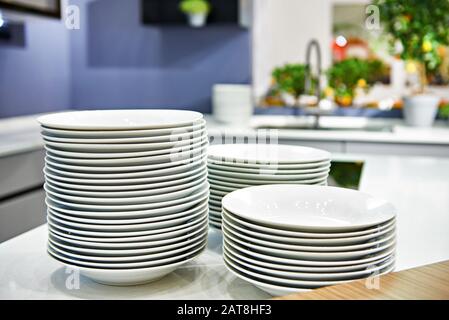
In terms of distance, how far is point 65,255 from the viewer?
819 millimetres

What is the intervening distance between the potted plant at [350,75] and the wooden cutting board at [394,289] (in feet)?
9.42

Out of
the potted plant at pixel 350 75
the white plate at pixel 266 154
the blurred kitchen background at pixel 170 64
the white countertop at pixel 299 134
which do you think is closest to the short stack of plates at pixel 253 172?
the white plate at pixel 266 154

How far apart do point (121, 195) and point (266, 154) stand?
401 millimetres

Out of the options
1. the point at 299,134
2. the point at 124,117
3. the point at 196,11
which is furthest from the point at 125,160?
the point at 196,11

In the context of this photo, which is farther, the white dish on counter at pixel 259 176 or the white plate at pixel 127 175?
the white dish on counter at pixel 259 176

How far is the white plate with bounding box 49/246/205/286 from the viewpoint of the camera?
0.79 m

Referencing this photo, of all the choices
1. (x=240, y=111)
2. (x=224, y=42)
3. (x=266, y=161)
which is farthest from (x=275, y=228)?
(x=224, y=42)

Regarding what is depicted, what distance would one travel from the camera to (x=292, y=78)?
3635mm

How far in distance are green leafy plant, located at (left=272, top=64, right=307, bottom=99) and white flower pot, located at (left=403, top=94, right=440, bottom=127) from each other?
65 centimetres

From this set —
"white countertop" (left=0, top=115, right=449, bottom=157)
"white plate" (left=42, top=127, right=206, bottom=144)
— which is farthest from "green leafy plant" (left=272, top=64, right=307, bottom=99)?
"white plate" (left=42, top=127, right=206, bottom=144)

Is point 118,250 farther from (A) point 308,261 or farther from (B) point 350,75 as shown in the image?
(B) point 350,75

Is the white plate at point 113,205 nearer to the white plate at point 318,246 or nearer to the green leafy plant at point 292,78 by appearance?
the white plate at point 318,246

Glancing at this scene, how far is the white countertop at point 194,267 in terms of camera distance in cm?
82

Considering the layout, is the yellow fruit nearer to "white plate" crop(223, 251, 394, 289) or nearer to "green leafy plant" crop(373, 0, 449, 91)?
"green leafy plant" crop(373, 0, 449, 91)
